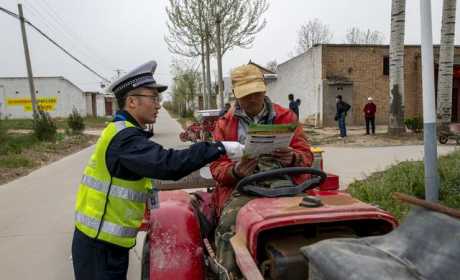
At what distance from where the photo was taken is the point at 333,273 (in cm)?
164

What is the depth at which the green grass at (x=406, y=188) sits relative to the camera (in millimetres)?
5311

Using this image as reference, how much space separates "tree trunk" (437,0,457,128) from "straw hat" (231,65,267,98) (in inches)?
505

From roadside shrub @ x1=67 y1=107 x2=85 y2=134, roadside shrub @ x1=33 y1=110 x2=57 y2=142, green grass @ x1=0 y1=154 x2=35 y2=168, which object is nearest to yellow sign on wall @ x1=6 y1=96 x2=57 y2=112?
roadside shrub @ x1=67 y1=107 x2=85 y2=134

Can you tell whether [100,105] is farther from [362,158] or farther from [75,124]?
[362,158]

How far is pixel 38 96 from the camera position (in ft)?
180

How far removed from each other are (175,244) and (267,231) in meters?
0.80

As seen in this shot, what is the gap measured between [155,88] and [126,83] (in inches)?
6.7

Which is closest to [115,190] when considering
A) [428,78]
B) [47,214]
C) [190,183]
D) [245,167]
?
[245,167]

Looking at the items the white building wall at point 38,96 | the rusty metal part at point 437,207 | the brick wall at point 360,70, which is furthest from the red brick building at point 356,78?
the white building wall at point 38,96

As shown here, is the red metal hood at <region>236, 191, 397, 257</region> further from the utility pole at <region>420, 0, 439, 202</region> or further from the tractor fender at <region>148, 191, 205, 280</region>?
the utility pole at <region>420, 0, 439, 202</region>

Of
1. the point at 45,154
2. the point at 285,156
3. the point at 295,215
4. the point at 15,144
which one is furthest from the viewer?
the point at 15,144

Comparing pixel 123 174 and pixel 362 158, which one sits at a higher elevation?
pixel 123 174

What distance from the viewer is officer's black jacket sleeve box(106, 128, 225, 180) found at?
229 cm

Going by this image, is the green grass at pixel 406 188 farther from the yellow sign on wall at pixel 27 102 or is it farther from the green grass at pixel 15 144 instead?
the yellow sign on wall at pixel 27 102
